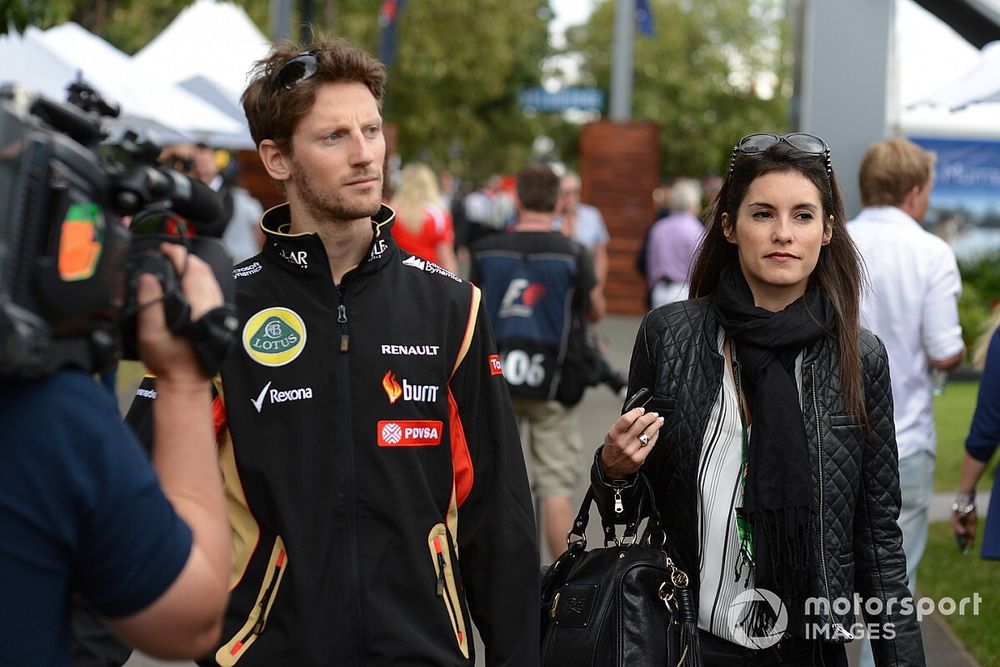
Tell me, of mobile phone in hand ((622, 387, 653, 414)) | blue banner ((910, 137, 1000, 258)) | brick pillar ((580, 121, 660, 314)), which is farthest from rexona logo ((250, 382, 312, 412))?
brick pillar ((580, 121, 660, 314))

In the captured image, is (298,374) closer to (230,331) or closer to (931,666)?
(230,331)

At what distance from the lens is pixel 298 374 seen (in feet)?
10.2

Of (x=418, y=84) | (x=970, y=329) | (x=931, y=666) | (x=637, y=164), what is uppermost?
(x=418, y=84)

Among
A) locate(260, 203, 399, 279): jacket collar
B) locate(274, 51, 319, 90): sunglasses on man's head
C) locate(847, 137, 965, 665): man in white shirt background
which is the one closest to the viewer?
locate(260, 203, 399, 279): jacket collar

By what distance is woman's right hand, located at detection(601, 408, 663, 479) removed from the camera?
3.36 meters

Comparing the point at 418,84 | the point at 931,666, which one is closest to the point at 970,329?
the point at 931,666

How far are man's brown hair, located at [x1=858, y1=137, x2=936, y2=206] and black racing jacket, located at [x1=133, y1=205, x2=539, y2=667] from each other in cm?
291

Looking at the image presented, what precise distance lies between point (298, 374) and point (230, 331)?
1022 mm

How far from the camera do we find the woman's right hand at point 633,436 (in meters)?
3.36

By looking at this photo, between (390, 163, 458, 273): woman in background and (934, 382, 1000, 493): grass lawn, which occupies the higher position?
(390, 163, 458, 273): woman in background

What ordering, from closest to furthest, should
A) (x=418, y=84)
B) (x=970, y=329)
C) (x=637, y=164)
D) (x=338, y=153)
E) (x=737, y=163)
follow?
(x=338, y=153) < (x=737, y=163) < (x=970, y=329) < (x=637, y=164) < (x=418, y=84)

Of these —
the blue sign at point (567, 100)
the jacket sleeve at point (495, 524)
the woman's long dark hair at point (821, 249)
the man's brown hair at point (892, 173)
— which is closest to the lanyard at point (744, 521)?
the woman's long dark hair at point (821, 249)
